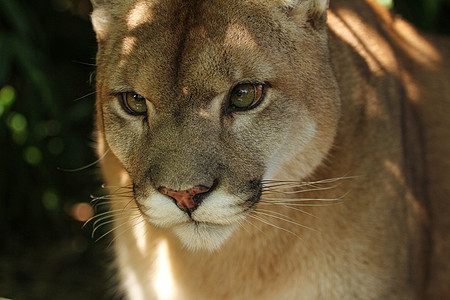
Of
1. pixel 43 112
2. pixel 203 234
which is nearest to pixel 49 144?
pixel 43 112

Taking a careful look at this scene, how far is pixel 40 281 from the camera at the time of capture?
445cm

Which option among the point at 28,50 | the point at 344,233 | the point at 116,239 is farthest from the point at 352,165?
the point at 28,50

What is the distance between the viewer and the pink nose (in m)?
1.96

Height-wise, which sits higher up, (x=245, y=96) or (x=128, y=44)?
(x=245, y=96)

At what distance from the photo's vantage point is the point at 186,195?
1978 millimetres

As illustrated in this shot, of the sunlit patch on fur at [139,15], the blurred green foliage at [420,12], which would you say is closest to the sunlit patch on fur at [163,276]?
the sunlit patch on fur at [139,15]

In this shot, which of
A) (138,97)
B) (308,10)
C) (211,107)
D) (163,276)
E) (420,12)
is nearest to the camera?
(211,107)

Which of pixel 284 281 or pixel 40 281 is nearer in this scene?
pixel 284 281

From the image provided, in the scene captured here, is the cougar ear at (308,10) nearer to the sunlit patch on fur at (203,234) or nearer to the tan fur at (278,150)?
the tan fur at (278,150)

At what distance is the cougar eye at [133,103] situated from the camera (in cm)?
227

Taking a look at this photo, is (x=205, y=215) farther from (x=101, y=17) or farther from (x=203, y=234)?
(x=101, y=17)

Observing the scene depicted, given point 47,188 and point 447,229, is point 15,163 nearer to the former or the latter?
point 47,188

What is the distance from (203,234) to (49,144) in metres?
2.39

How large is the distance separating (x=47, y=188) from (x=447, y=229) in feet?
8.85
